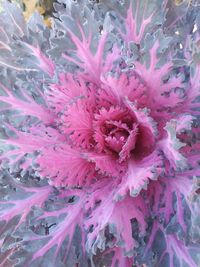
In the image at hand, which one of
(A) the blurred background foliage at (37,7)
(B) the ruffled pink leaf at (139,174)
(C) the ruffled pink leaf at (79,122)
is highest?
(A) the blurred background foliage at (37,7)

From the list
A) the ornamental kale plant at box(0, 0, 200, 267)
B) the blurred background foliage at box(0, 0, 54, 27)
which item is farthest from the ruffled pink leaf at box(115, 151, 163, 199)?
the blurred background foliage at box(0, 0, 54, 27)

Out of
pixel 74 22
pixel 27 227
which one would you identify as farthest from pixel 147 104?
pixel 27 227

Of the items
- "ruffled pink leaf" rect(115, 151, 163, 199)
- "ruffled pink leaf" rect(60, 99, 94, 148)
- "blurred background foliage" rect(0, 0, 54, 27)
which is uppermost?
"blurred background foliage" rect(0, 0, 54, 27)

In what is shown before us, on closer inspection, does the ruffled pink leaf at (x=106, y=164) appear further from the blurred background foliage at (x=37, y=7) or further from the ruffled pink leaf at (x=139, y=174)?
the blurred background foliage at (x=37, y=7)

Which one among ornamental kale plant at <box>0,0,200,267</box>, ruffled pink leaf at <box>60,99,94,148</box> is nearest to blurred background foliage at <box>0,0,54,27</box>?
ornamental kale plant at <box>0,0,200,267</box>

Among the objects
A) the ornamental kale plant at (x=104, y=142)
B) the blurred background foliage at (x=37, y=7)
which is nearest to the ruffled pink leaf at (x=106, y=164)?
the ornamental kale plant at (x=104, y=142)

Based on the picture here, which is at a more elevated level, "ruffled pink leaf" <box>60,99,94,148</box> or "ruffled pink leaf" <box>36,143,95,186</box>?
"ruffled pink leaf" <box>60,99,94,148</box>

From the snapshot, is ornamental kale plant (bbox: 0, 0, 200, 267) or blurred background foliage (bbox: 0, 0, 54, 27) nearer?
ornamental kale plant (bbox: 0, 0, 200, 267)

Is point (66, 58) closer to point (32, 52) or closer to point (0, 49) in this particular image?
point (32, 52)

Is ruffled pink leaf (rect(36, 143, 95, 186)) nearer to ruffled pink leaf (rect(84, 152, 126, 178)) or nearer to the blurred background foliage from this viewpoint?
ruffled pink leaf (rect(84, 152, 126, 178))
